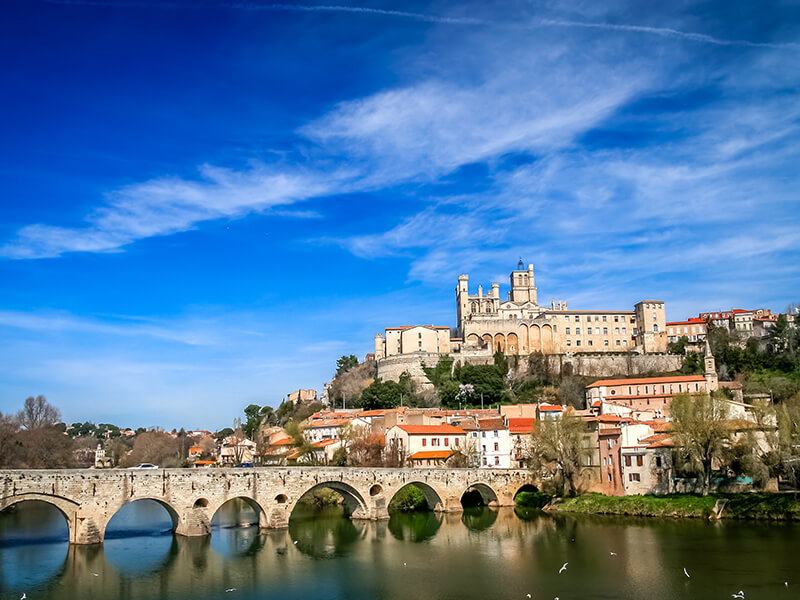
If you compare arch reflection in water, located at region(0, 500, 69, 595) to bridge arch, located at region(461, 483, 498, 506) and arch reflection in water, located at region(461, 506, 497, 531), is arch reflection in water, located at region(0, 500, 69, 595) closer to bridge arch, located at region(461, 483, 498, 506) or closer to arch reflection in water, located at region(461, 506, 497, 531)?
arch reflection in water, located at region(461, 506, 497, 531)

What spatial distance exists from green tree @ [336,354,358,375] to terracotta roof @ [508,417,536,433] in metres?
46.1

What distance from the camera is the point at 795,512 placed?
38.4m

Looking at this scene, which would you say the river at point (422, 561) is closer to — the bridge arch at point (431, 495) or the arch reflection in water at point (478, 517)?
the arch reflection in water at point (478, 517)

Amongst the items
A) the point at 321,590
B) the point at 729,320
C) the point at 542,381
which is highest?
the point at 729,320

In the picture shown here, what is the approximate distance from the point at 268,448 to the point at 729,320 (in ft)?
237

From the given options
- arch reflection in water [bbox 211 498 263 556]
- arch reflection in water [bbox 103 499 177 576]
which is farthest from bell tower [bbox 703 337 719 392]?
arch reflection in water [bbox 103 499 177 576]

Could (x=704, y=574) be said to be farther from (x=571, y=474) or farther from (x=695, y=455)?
(x=571, y=474)

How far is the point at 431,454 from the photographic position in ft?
188

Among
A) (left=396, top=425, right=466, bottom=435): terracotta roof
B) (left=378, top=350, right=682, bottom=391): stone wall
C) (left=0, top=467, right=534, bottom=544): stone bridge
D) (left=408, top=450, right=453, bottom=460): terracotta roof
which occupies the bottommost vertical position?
(left=0, top=467, right=534, bottom=544): stone bridge

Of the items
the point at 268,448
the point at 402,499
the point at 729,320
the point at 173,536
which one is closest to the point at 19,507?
the point at 268,448

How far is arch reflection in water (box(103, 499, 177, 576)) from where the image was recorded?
33188 mm

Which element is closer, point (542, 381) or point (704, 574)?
point (704, 574)

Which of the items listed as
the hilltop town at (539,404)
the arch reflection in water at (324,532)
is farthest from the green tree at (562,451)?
the arch reflection in water at (324,532)

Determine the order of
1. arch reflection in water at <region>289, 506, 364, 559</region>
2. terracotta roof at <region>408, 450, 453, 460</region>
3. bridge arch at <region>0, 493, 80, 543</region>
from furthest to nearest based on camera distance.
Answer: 1. terracotta roof at <region>408, 450, 453, 460</region>
2. arch reflection in water at <region>289, 506, 364, 559</region>
3. bridge arch at <region>0, 493, 80, 543</region>
